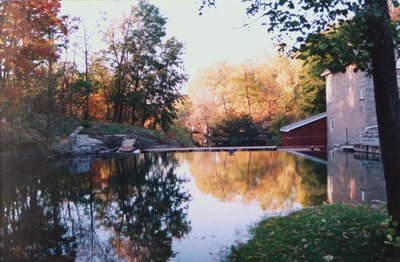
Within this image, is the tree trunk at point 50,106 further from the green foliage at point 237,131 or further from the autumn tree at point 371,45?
the green foliage at point 237,131

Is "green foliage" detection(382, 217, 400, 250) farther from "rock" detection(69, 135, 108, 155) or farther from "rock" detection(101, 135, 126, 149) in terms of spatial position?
"rock" detection(101, 135, 126, 149)

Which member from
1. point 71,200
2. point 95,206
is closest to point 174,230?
point 95,206

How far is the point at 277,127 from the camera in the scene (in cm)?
Answer: 4047

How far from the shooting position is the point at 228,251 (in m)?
6.54

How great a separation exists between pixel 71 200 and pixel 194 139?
3753 cm

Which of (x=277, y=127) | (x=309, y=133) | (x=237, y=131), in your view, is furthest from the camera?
(x=237, y=131)

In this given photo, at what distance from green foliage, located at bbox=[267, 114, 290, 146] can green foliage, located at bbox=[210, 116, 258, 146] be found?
1.65 meters

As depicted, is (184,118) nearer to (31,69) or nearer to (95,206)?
(31,69)

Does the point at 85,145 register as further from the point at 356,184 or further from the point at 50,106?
the point at 356,184

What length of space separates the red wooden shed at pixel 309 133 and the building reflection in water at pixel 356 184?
47.9 ft

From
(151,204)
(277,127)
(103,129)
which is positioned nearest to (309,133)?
(277,127)

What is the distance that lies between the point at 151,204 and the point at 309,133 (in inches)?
943

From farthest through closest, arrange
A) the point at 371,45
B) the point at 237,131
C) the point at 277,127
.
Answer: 1. the point at 237,131
2. the point at 277,127
3. the point at 371,45

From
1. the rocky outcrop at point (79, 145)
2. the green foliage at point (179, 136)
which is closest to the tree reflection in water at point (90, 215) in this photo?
the rocky outcrop at point (79, 145)
